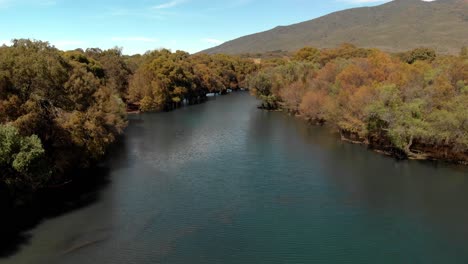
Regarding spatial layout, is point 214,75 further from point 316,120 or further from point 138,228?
point 138,228

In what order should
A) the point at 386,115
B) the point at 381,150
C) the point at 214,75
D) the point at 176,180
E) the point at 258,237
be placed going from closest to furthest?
the point at 258,237 < the point at 176,180 < the point at 386,115 < the point at 381,150 < the point at 214,75

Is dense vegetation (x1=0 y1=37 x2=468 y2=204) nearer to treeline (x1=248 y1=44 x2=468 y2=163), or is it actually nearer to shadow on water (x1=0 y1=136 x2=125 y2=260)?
treeline (x1=248 y1=44 x2=468 y2=163)

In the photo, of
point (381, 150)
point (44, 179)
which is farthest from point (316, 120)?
point (44, 179)

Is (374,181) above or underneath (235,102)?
underneath

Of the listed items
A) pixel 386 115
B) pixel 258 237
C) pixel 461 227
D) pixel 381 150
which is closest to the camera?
pixel 258 237

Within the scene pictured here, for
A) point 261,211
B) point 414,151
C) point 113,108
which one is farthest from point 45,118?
point 414,151

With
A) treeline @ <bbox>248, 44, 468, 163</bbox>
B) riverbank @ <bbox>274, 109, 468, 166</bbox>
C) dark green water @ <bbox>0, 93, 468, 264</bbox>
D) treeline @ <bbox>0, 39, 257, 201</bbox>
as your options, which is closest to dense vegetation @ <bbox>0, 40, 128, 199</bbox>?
treeline @ <bbox>0, 39, 257, 201</bbox>

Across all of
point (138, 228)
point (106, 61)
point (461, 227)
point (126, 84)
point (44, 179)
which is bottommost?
point (461, 227)

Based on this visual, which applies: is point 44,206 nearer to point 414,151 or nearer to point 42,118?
point 42,118
